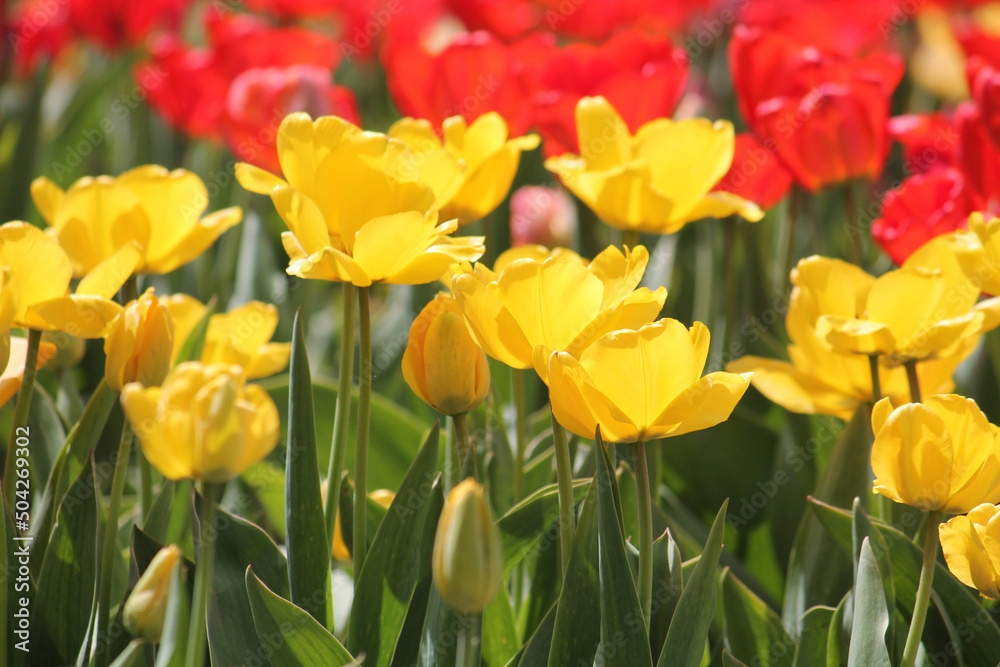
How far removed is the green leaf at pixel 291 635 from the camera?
0.57m

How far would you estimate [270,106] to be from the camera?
126cm

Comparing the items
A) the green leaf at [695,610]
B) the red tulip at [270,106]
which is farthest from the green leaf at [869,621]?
the red tulip at [270,106]

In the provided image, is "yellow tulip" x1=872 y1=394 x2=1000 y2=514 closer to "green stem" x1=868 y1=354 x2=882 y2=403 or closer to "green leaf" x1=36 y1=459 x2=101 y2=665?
"green stem" x1=868 y1=354 x2=882 y2=403

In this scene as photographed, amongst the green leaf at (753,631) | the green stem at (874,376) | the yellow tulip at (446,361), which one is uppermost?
the yellow tulip at (446,361)

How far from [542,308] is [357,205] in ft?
0.50

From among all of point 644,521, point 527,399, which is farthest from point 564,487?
point 527,399

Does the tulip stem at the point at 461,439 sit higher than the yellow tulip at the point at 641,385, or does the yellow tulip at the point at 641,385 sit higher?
the yellow tulip at the point at 641,385

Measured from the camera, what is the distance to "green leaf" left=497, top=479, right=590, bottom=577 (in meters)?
0.68

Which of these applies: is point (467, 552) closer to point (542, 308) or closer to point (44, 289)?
point (542, 308)

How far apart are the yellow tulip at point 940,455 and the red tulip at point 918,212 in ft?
1.26

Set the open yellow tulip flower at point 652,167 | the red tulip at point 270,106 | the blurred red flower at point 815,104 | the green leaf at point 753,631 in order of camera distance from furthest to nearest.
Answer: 1. the red tulip at point 270,106
2. the blurred red flower at point 815,104
3. the open yellow tulip flower at point 652,167
4. the green leaf at point 753,631

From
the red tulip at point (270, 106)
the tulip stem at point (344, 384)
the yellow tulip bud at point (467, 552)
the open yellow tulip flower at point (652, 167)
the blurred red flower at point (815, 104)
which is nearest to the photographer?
the yellow tulip bud at point (467, 552)

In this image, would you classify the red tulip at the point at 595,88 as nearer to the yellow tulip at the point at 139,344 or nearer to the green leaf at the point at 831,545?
the green leaf at the point at 831,545

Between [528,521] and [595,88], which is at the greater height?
[595,88]
